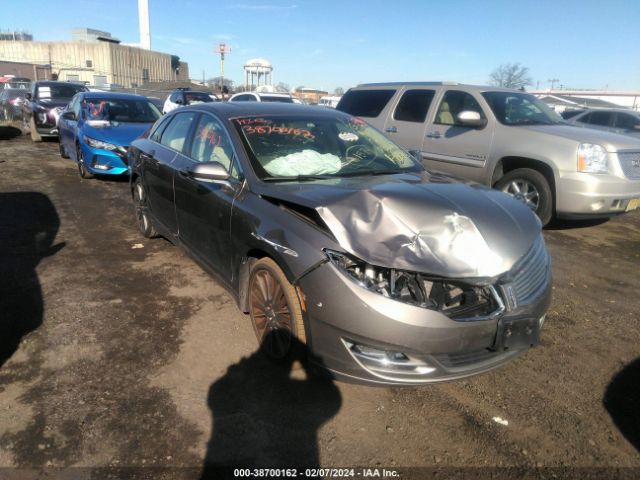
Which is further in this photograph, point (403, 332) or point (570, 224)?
point (570, 224)

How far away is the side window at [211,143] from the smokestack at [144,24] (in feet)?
227

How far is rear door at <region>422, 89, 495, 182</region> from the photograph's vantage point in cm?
637

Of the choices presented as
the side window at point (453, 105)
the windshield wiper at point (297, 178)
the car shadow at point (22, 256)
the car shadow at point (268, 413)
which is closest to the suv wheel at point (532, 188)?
the side window at point (453, 105)

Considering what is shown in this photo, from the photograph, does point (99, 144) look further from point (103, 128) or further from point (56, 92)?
point (56, 92)

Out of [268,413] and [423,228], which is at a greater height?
[423,228]

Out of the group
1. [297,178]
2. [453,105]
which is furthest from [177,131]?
[453,105]

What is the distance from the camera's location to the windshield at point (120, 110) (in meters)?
8.61

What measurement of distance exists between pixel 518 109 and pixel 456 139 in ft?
3.29

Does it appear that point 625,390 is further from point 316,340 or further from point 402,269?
point 316,340

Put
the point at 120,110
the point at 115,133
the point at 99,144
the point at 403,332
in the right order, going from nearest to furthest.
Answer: the point at 403,332
the point at 99,144
the point at 115,133
the point at 120,110

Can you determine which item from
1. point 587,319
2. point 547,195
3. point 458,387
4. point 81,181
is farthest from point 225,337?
point 81,181

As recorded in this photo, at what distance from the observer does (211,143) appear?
369cm

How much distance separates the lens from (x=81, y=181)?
28.3 feet

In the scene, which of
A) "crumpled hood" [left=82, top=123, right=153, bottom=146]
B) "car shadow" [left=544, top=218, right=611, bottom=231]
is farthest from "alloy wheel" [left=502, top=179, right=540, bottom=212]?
"crumpled hood" [left=82, top=123, right=153, bottom=146]
